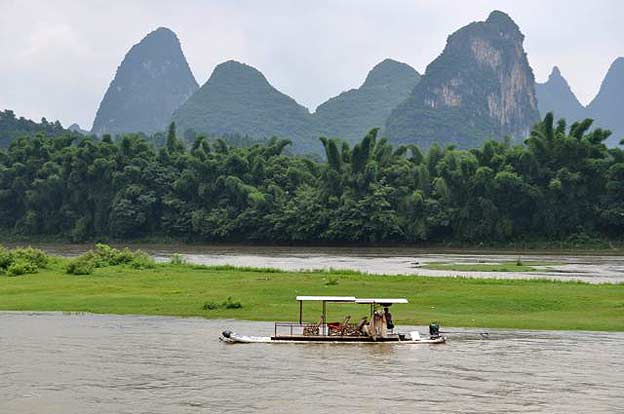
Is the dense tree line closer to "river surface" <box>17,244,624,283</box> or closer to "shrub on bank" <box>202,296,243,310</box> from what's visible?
"river surface" <box>17,244,624,283</box>

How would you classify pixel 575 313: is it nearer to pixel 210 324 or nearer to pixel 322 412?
pixel 210 324

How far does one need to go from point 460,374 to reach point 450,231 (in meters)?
72.7

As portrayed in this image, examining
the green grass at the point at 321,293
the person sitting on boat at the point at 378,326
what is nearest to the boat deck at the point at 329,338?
the person sitting on boat at the point at 378,326

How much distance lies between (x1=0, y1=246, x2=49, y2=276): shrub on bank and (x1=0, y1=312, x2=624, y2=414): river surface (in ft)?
63.0

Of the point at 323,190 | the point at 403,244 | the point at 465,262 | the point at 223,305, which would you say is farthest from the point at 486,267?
the point at 323,190

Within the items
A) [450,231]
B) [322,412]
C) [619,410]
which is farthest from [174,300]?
[450,231]

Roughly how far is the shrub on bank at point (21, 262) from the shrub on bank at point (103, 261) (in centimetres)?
248

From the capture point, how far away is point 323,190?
102m

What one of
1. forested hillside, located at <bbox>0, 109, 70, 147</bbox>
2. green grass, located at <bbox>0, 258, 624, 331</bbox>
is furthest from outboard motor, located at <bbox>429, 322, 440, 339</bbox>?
forested hillside, located at <bbox>0, 109, 70, 147</bbox>

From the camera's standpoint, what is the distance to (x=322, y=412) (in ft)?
62.4

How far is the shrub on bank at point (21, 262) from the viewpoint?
163 ft

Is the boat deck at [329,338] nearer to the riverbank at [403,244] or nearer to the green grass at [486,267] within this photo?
the green grass at [486,267]

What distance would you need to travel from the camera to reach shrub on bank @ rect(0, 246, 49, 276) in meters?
49.6

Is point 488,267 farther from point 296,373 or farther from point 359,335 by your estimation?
point 296,373
